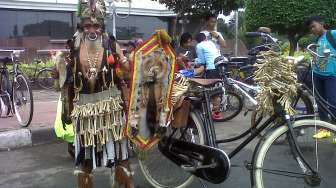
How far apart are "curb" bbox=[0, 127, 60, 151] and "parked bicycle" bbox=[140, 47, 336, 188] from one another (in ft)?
9.23

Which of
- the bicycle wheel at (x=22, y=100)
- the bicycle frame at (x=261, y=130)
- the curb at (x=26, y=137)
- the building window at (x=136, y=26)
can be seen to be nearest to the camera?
the bicycle frame at (x=261, y=130)

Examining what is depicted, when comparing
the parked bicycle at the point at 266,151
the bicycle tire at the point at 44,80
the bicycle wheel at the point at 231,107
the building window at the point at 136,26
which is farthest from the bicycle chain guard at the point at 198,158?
the building window at the point at 136,26

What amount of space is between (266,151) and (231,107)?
456 cm

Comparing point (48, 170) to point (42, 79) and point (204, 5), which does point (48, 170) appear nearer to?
point (42, 79)

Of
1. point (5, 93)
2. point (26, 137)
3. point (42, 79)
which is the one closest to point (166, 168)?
point (26, 137)

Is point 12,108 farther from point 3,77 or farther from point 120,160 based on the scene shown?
point 120,160

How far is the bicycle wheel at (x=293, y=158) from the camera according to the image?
348 cm

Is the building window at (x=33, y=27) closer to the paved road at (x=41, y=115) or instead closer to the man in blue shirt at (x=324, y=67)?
the paved road at (x=41, y=115)

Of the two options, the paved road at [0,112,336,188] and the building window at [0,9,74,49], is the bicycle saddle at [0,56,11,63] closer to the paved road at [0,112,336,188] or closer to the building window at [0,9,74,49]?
the paved road at [0,112,336,188]

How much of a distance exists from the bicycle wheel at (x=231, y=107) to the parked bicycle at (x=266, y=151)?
3.76 m

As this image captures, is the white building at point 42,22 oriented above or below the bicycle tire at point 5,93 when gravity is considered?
above

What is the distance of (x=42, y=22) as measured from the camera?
2064 centimetres

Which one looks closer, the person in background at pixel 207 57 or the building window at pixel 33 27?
the person in background at pixel 207 57

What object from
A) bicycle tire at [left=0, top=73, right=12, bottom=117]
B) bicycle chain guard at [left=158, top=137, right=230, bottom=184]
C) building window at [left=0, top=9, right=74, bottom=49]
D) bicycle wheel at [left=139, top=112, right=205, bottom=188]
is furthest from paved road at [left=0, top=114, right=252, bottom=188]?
building window at [left=0, top=9, right=74, bottom=49]
